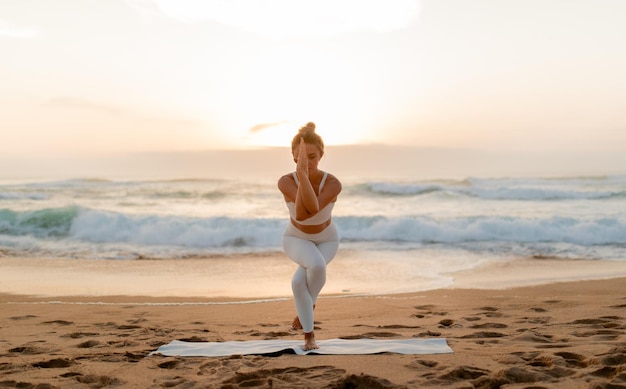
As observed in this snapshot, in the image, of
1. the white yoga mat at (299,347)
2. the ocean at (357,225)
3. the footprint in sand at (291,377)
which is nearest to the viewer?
the footprint in sand at (291,377)

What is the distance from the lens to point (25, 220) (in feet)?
65.6

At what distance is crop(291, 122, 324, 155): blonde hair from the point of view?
15.3 feet

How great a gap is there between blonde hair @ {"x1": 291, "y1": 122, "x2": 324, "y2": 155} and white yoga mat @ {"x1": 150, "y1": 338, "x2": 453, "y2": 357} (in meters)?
1.56

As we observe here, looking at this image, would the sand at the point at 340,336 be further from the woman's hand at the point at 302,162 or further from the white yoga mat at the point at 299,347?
the woman's hand at the point at 302,162

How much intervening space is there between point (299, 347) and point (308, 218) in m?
1.01

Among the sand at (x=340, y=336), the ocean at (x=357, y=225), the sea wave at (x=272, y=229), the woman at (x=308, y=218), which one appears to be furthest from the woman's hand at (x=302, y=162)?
the sea wave at (x=272, y=229)

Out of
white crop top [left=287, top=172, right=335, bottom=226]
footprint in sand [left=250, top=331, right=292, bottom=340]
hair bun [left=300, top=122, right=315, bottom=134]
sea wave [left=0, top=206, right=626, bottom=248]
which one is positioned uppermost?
hair bun [left=300, top=122, right=315, bottom=134]

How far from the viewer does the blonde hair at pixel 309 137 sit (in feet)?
15.3

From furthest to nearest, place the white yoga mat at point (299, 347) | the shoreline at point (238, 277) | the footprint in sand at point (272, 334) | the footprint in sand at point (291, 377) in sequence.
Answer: the shoreline at point (238, 277), the footprint in sand at point (272, 334), the white yoga mat at point (299, 347), the footprint in sand at point (291, 377)

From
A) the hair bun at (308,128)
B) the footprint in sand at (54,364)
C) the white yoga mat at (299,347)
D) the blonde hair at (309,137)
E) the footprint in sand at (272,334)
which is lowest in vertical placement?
the footprint in sand at (272,334)

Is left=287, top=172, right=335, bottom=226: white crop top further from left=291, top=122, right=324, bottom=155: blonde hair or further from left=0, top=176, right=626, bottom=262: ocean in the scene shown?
left=0, top=176, right=626, bottom=262: ocean

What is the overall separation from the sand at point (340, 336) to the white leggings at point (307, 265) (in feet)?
1.44

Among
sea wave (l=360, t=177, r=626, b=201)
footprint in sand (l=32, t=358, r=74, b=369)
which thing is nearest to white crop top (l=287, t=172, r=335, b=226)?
footprint in sand (l=32, t=358, r=74, b=369)

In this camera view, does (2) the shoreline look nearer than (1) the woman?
No
